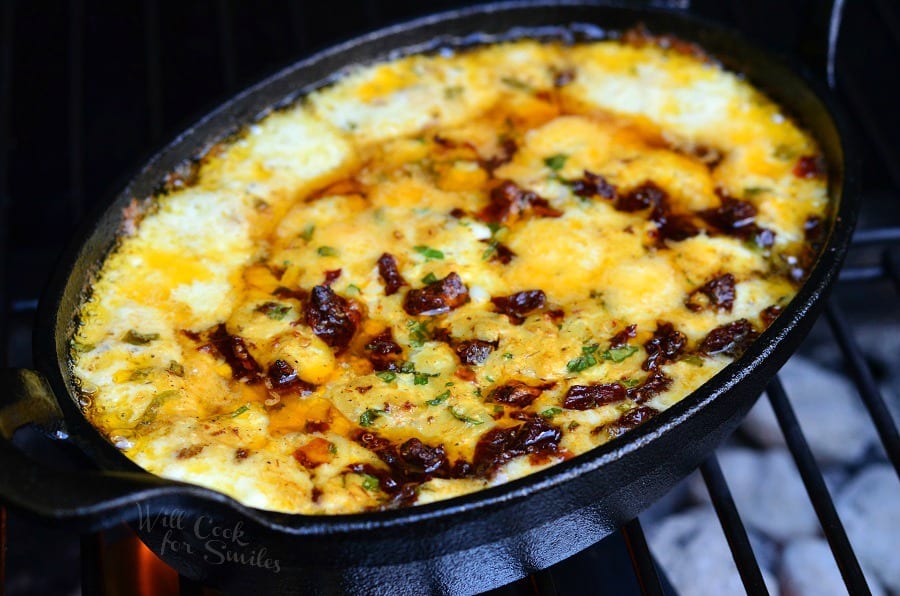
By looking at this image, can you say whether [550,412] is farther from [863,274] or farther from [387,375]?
[863,274]

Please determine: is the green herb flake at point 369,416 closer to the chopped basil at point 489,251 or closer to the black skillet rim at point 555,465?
the black skillet rim at point 555,465

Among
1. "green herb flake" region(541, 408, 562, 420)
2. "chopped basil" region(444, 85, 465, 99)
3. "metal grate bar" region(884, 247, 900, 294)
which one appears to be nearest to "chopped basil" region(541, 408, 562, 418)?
"green herb flake" region(541, 408, 562, 420)

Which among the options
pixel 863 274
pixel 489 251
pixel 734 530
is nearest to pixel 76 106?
pixel 489 251

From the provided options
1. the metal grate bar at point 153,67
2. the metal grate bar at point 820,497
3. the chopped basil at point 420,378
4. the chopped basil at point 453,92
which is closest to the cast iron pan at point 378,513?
the metal grate bar at point 820,497

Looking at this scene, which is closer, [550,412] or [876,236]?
[550,412]

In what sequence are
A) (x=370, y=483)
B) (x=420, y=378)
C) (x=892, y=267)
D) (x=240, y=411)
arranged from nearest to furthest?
(x=370, y=483), (x=240, y=411), (x=420, y=378), (x=892, y=267)

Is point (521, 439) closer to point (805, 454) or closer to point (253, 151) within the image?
point (805, 454)
